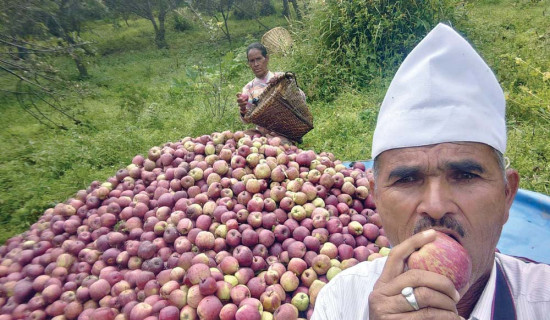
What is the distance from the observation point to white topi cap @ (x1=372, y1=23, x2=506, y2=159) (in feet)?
4.04

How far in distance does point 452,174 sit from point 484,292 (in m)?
0.49

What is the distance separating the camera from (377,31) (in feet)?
23.9

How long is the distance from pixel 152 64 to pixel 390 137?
15.6 metres

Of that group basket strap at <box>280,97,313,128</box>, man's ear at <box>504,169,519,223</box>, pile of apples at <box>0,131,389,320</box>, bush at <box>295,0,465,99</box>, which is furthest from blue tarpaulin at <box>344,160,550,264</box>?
bush at <box>295,0,465,99</box>

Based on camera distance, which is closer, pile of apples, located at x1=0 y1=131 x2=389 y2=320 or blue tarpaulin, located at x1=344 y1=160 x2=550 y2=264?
pile of apples, located at x1=0 y1=131 x2=389 y2=320

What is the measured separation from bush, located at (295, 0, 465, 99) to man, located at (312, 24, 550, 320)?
6306 mm

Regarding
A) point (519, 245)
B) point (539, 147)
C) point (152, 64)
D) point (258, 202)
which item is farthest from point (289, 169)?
point (152, 64)

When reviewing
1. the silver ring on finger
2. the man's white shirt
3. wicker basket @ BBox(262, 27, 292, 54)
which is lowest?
the man's white shirt

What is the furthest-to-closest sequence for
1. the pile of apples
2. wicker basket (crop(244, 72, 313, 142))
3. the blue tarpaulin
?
wicker basket (crop(244, 72, 313, 142)) < the blue tarpaulin < the pile of apples

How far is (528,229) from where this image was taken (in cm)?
299

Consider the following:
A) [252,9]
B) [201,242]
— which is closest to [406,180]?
[201,242]

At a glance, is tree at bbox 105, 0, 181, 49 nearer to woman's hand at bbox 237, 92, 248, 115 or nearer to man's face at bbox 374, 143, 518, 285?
woman's hand at bbox 237, 92, 248, 115

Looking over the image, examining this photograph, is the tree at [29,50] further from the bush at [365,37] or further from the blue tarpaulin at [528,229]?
the bush at [365,37]

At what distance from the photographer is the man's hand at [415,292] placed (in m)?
0.94
